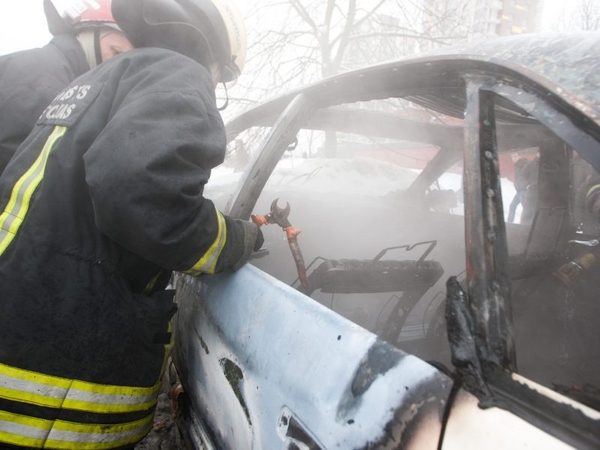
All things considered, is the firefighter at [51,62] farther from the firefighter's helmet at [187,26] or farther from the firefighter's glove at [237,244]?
the firefighter's glove at [237,244]

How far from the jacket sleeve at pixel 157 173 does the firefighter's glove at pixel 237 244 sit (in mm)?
129

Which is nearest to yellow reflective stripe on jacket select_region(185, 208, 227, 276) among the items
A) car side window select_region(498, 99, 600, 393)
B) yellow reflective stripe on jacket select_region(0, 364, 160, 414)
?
yellow reflective stripe on jacket select_region(0, 364, 160, 414)

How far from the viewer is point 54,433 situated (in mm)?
1107

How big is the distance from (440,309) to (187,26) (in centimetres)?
158

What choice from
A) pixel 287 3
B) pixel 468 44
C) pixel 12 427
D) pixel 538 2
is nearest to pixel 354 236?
pixel 468 44

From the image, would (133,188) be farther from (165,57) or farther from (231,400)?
(231,400)

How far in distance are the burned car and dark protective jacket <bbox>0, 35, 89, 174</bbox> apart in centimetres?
97

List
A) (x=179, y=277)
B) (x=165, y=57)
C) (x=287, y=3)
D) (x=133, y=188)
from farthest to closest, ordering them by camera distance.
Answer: (x=287, y=3), (x=179, y=277), (x=165, y=57), (x=133, y=188)

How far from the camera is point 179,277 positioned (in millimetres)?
1752

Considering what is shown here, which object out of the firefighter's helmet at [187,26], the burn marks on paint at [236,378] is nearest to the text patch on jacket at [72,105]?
the firefighter's helmet at [187,26]

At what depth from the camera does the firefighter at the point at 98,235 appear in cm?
100

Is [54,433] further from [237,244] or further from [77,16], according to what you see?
[77,16]

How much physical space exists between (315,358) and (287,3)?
34.2ft

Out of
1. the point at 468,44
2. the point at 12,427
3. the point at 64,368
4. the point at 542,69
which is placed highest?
the point at 468,44
